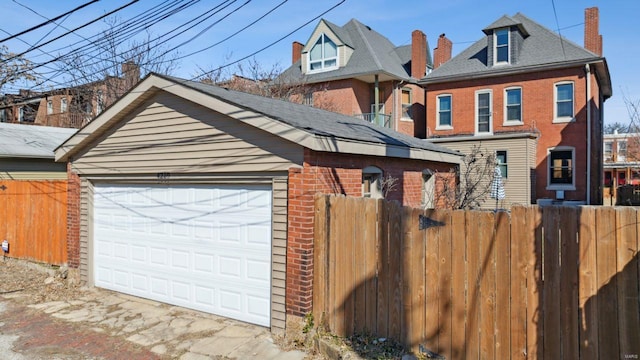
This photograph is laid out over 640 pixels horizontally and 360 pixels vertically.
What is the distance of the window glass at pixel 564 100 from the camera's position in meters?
22.1

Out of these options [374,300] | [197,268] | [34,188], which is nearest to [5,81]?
[34,188]

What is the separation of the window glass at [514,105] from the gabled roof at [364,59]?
659 cm

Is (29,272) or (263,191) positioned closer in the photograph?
(263,191)

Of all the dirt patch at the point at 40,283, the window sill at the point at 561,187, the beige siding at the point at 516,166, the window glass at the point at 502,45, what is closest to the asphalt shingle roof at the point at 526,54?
the window glass at the point at 502,45

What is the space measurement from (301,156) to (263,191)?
39.5 inches

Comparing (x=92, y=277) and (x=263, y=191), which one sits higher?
(x=263, y=191)

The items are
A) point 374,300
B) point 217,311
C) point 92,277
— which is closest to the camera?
point 374,300

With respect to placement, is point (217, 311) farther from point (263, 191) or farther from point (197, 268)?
point (263, 191)

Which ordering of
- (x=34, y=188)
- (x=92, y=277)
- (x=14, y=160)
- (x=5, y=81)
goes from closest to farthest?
(x=92, y=277), (x=34, y=188), (x=14, y=160), (x=5, y=81)

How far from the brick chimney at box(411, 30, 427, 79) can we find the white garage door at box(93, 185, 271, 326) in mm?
23328

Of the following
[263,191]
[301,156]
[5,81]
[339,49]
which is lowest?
[263,191]

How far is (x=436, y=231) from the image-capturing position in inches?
202

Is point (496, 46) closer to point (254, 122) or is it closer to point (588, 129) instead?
point (588, 129)

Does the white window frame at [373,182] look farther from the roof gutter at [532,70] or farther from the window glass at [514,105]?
the window glass at [514,105]
